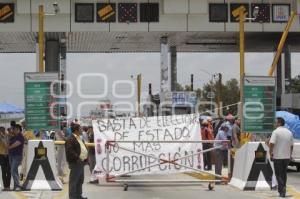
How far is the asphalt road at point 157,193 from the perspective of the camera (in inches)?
607

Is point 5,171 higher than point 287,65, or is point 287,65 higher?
point 287,65

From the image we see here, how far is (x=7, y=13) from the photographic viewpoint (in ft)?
110

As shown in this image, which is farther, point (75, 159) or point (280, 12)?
point (280, 12)

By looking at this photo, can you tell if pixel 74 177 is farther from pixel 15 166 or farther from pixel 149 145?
pixel 149 145

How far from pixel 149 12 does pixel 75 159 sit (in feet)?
69.9

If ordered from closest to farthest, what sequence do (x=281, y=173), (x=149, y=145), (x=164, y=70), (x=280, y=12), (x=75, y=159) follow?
1. (x=75, y=159)
2. (x=281, y=173)
3. (x=149, y=145)
4. (x=280, y=12)
5. (x=164, y=70)

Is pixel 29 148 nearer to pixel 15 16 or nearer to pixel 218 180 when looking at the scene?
pixel 218 180

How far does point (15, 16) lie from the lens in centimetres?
3356

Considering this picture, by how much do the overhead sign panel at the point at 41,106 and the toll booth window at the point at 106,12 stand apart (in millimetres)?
15810

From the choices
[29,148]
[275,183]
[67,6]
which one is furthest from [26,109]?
[67,6]

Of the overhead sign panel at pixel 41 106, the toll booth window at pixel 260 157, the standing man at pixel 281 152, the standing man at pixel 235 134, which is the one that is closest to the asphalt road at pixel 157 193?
the standing man at pixel 281 152

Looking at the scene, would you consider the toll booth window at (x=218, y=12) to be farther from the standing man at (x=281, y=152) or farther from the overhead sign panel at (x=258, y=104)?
the standing man at (x=281, y=152)

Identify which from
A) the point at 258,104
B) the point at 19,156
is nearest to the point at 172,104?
the point at 258,104

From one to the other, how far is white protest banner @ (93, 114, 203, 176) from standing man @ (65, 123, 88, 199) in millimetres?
3645
